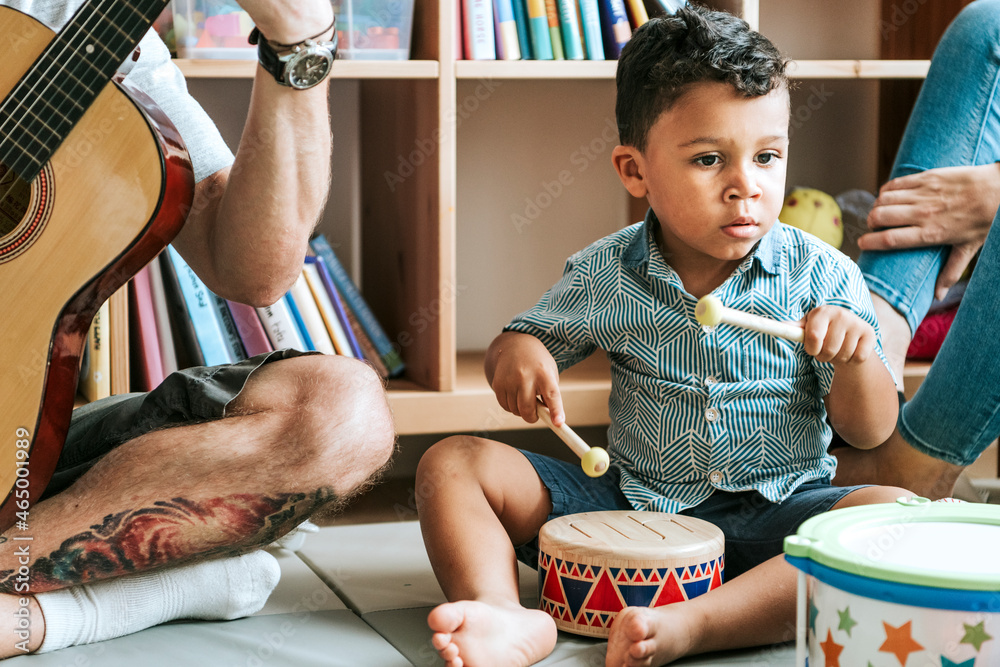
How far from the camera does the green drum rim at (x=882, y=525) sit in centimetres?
61

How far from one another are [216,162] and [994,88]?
3.13 ft

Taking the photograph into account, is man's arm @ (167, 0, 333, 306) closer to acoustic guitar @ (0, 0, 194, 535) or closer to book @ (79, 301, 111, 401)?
acoustic guitar @ (0, 0, 194, 535)

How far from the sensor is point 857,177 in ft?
6.09

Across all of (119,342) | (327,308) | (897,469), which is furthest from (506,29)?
(897,469)

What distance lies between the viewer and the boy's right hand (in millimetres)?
986

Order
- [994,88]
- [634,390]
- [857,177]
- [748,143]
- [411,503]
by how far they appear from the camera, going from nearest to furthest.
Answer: [748,143] < [634,390] < [994,88] < [411,503] < [857,177]

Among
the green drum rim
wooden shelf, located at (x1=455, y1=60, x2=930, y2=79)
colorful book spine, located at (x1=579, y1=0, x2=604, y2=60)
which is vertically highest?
colorful book spine, located at (x1=579, y1=0, x2=604, y2=60)

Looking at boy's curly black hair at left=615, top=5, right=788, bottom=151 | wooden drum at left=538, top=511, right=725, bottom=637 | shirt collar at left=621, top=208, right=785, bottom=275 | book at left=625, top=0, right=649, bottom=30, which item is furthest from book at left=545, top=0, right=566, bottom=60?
wooden drum at left=538, top=511, right=725, bottom=637

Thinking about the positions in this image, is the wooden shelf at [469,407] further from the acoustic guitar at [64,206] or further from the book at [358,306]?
the acoustic guitar at [64,206]

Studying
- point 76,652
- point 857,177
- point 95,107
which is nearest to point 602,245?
point 95,107

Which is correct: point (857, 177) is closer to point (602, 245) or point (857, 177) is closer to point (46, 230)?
point (602, 245)

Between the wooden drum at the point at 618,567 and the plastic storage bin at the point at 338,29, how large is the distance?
0.77 meters

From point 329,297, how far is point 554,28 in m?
0.50

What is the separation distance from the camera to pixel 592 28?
1438 millimetres
